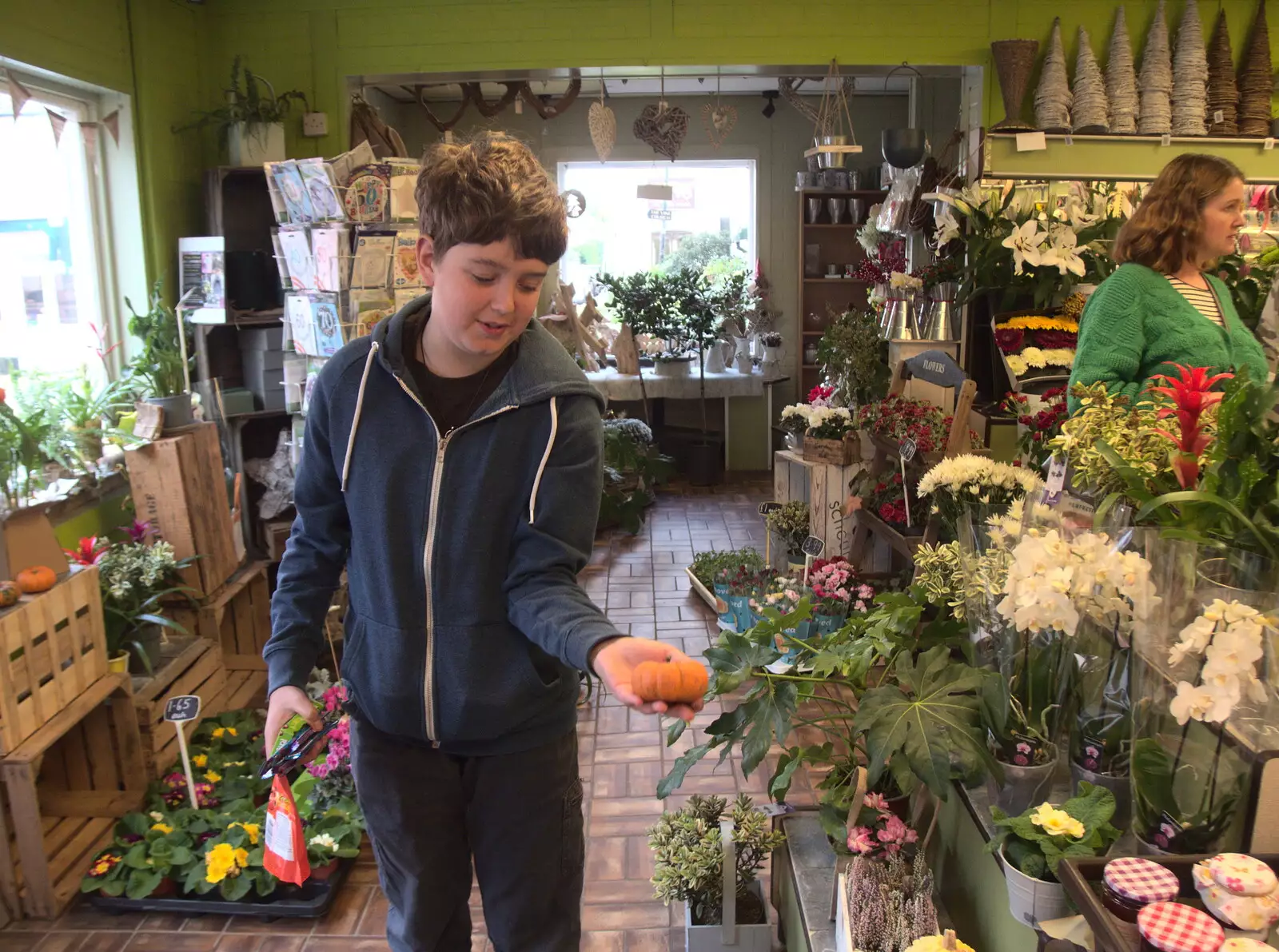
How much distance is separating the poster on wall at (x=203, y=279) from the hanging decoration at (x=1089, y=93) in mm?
3971

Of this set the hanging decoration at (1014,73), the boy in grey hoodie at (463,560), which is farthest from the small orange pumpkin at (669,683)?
the hanging decoration at (1014,73)

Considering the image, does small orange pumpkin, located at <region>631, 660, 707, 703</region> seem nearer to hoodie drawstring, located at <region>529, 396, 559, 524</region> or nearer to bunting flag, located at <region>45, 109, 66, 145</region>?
hoodie drawstring, located at <region>529, 396, 559, 524</region>

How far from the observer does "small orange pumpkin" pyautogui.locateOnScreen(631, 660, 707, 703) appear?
1.11 metres

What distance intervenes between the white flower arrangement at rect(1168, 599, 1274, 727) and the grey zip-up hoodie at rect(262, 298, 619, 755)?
30.6 inches

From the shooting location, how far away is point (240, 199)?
4715 millimetres

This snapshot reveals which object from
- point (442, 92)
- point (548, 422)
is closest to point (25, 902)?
point (548, 422)

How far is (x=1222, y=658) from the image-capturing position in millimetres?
1142

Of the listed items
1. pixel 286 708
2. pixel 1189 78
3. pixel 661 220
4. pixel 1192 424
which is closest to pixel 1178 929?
pixel 1192 424

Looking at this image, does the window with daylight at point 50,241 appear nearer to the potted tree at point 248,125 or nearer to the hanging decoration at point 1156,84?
the potted tree at point 248,125

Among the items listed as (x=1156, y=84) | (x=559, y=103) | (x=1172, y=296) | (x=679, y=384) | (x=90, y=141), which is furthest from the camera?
(x=679, y=384)

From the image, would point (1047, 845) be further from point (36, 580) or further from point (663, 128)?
point (663, 128)

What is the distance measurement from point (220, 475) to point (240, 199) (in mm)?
1529

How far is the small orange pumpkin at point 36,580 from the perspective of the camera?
9.02 feet

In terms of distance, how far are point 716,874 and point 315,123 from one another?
4.10 metres
